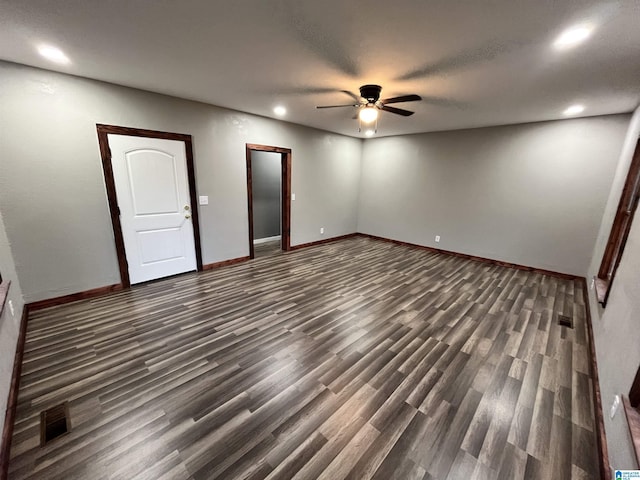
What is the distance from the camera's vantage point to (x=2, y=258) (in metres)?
2.24

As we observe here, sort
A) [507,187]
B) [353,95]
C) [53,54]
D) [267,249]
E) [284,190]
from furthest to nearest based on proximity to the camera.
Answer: [267,249], [284,190], [507,187], [353,95], [53,54]

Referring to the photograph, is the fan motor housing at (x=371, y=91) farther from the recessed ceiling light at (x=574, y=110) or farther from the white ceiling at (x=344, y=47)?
the recessed ceiling light at (x=574, y=110)

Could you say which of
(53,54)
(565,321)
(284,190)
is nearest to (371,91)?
(284,190)

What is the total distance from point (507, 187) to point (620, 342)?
3563 millimetres

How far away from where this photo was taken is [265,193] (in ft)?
20.1

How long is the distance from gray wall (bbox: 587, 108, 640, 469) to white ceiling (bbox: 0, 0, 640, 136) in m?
1.48

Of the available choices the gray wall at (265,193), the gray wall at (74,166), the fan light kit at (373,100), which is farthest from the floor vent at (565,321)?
the gray wall at (265,193)

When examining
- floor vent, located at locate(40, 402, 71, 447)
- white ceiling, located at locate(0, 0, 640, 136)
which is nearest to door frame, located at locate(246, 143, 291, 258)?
white ceiling, located at locate(0, 0, 640, 136)

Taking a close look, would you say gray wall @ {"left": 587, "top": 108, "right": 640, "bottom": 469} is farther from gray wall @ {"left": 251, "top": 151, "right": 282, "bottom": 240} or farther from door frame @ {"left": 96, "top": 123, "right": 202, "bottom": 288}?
gray wall @ {"left": 251, "top": 151, "right": 282, "bottom": 240}

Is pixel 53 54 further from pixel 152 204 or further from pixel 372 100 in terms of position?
pixel 372 100

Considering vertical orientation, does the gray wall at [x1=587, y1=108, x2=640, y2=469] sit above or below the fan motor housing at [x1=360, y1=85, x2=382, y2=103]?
below

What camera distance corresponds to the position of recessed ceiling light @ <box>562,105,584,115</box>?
3.20 meters

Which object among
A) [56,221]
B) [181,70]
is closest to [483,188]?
[181,70]

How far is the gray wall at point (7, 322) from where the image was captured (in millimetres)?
1594
